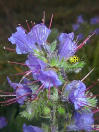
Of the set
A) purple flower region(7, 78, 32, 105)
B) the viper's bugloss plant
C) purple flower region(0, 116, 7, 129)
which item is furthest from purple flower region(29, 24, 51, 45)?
purple flower region(0, 116, 7, 129)

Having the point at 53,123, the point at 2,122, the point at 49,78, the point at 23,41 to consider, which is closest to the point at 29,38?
the point at 23,41

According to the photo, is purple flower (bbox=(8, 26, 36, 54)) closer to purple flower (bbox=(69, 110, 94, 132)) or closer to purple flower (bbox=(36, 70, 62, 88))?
purple flower (bbox=(36, 70, 62, 88))

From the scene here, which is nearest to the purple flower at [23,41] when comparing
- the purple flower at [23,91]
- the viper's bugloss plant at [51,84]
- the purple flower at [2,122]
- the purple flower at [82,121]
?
the viper's bugloss plant at [51,84]

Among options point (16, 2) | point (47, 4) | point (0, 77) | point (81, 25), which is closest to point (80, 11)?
point (47, 4)

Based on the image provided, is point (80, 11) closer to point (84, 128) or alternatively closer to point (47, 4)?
point (47, 4)

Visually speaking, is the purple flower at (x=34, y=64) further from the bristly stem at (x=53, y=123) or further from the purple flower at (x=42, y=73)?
the bristly stem at (x=53, y=123)

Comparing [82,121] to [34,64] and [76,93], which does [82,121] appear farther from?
[34,64]
